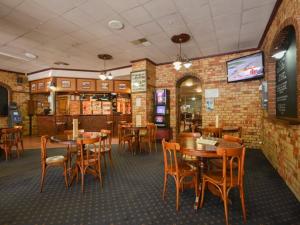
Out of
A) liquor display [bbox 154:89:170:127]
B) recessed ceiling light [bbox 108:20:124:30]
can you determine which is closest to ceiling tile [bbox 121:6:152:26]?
recessed ceiling light [bbox 108:20:124:30]

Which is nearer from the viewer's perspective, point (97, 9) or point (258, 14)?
point (97, 9)

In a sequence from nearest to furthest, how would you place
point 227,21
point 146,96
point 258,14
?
point 258,14, point 227,21, point 146,96

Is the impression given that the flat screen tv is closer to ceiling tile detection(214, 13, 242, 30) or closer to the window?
ceiling tile detection(214, 13, 242, 30)

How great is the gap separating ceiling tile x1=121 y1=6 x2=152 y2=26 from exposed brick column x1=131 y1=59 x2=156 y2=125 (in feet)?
8.57

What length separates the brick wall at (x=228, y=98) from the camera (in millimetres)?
5645

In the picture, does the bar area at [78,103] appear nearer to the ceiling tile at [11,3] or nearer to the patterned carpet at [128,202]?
the patterned carpet at [128,202]

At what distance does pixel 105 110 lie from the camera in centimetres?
955

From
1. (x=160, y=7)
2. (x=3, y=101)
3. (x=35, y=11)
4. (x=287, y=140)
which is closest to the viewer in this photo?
(x=287, y=140)

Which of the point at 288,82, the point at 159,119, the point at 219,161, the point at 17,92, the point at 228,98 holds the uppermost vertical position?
the point at 17,92

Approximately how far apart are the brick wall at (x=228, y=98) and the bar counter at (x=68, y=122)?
11.4 ft

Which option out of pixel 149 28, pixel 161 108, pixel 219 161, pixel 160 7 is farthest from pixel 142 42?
pixel 219 161

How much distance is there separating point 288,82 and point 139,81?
15.4ft

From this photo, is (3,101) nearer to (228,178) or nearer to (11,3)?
(11,3)

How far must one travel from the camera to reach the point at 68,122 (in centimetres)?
832
